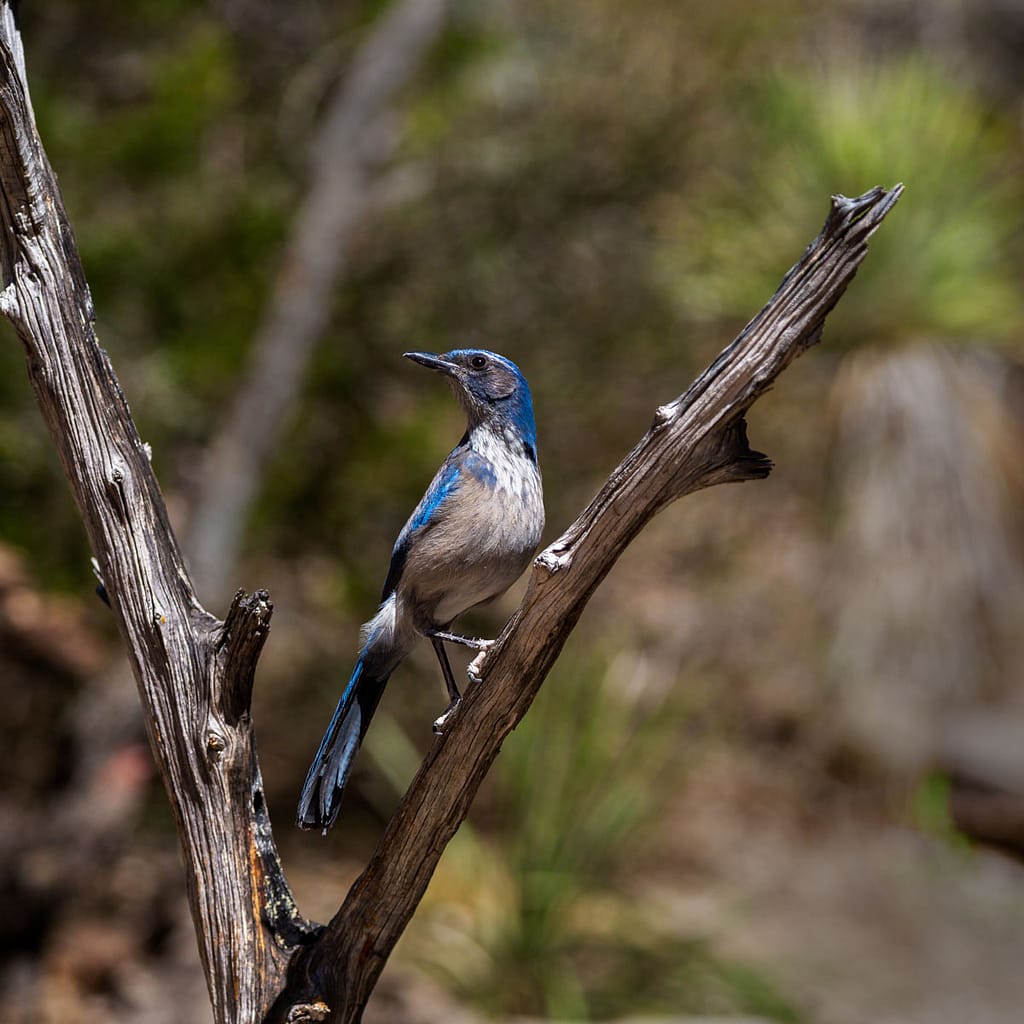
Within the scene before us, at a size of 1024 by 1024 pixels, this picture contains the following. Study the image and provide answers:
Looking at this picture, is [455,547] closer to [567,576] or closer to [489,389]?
[567,576]

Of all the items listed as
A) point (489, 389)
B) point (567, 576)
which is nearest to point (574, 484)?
Result: point (489, 389)

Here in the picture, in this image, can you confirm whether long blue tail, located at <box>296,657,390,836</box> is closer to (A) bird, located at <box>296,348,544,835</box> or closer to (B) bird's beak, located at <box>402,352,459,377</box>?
(A) bird, located at <box>296,348,544,835</box>

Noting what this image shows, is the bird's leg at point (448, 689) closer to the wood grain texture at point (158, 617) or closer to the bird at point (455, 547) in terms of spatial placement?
the bird at point (455, 547)

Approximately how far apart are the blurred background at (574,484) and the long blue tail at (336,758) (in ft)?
15.4

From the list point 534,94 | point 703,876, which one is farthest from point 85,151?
point 703,876

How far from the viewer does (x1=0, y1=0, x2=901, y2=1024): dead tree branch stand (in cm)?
238

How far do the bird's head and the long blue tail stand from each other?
53 cm

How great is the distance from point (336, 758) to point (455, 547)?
43 cm

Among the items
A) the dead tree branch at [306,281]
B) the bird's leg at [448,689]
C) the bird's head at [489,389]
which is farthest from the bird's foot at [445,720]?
the dead tree branch at [306,281]

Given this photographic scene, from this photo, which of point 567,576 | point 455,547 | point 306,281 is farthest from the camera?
point 306,281

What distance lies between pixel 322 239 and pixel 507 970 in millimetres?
4343

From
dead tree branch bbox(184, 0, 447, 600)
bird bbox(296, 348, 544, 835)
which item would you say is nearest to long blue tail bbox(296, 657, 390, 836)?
bird bbox(296, 348, 544, 835)

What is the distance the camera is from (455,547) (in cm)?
230

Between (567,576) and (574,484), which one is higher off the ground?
(574,484)
